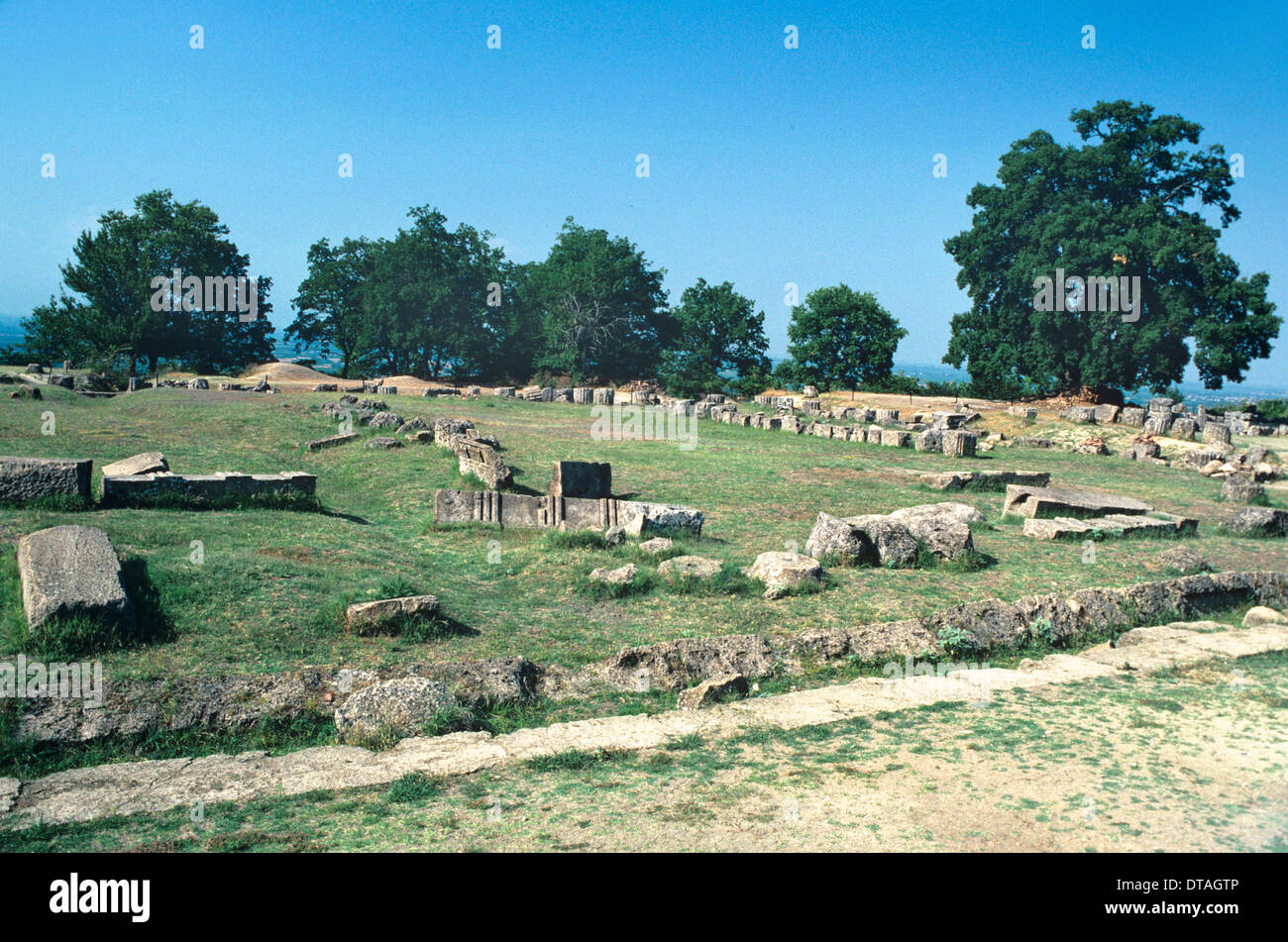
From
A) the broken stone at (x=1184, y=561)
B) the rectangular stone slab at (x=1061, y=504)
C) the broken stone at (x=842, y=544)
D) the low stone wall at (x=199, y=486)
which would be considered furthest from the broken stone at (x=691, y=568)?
the rectangular stone slab at (x=1061, y=504)

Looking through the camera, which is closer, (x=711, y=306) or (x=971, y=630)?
(x=971, y=630)

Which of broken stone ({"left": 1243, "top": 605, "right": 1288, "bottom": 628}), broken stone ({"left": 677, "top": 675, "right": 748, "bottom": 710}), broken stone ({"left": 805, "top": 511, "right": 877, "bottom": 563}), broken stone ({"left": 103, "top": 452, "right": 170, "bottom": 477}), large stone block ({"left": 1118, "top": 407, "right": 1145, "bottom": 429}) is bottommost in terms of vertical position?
broken stone ({"left": 677, "top": 675, "right": 748, "bottom": 710})

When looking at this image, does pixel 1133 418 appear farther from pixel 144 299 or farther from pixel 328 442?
pixel 144 299

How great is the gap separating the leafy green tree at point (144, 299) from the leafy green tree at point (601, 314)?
17.0 meters

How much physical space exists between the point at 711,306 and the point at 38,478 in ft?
137

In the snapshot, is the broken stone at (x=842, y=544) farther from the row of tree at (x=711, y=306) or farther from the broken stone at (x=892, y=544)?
the row of tree at (x=711, y=306)

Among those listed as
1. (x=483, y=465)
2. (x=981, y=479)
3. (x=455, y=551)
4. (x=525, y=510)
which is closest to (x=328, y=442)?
(x=483, y=465)

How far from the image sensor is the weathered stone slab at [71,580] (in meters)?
6.16

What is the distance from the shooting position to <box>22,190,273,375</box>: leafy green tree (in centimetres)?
4078

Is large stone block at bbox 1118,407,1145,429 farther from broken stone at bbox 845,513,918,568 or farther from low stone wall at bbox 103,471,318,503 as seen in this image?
low stone wall at bbox 103,471,318,503

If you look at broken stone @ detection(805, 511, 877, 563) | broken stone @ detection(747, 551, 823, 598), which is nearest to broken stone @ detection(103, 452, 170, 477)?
Answer: broken stone @ detection(747, 551, 823, 598)

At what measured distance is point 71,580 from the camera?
6.48 metres

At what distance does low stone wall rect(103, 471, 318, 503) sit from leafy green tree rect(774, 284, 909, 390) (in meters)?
36.2
